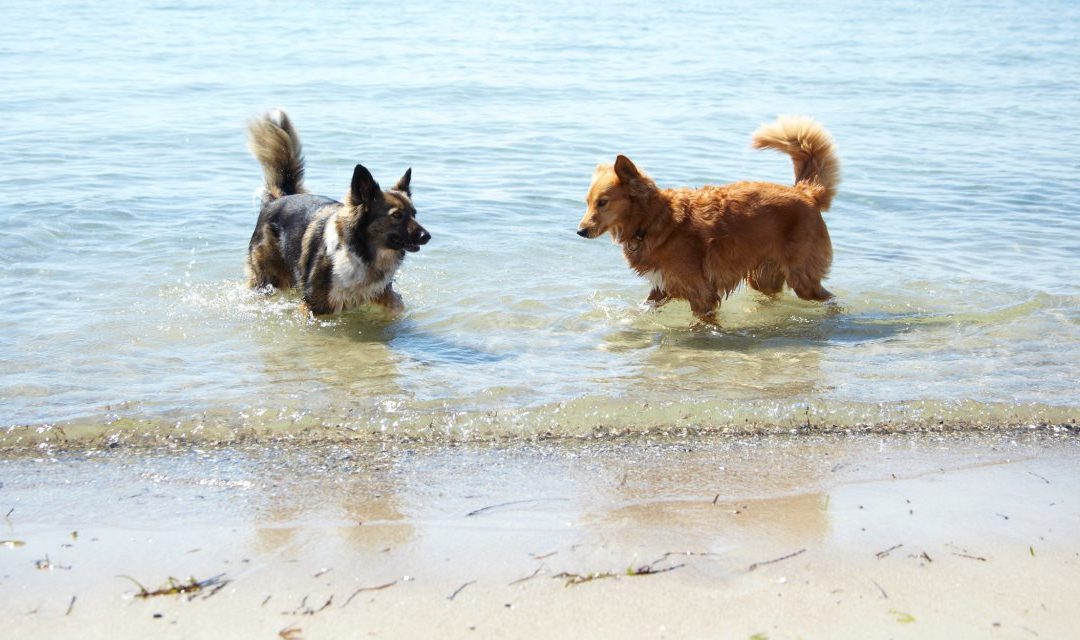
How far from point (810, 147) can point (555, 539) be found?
175 inches

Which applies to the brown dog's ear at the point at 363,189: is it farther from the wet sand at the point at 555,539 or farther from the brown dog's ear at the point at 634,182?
the wet sand at the point at 555,539

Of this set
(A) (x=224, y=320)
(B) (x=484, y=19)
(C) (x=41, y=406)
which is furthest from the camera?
(B) (x=484, y=19)

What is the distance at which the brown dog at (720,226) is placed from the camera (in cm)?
688

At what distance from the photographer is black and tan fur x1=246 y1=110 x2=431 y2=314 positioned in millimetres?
6926

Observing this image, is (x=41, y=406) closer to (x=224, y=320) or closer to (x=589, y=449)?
(x=224, y=320)

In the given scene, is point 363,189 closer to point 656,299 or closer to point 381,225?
point 381,225

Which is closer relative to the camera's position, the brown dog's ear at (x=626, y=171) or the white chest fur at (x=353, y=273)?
the brown dog's ear at (x=626, y=171)

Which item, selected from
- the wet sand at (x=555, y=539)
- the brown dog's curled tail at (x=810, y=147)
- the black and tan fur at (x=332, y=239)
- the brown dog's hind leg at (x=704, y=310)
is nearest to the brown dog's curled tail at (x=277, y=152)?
the black and tan fur at (x=332, y=239)

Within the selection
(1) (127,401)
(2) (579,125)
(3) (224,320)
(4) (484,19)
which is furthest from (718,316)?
(4) (484,19)

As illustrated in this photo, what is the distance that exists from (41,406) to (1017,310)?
5.94 m

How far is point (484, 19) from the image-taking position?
2858 cm

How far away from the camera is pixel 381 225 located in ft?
22.7

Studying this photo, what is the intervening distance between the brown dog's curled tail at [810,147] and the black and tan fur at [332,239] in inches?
97.0

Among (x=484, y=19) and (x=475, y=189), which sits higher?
(x=484, y=19)
